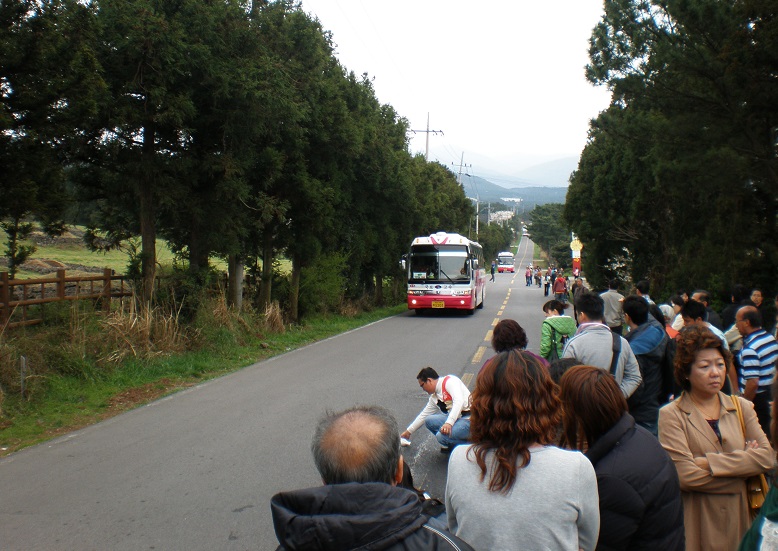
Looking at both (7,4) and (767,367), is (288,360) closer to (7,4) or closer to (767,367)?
(7,4)

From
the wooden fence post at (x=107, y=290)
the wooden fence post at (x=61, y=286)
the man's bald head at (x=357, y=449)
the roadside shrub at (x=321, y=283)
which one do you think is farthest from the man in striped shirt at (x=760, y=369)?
the roadside shrub at (x=321, y=283)

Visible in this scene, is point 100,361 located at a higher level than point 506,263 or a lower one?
higher

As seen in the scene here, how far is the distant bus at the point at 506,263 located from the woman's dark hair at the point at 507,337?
304ft

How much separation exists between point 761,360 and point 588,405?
353 centimetres

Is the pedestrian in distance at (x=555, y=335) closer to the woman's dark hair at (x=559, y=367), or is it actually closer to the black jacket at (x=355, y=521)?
the woman's dark hair at (x=559, y=367)

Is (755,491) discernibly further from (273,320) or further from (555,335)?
(273,320)

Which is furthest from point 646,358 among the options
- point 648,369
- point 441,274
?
point 441,274

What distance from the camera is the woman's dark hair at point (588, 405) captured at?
10.3 ft

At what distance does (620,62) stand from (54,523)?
15.3 m

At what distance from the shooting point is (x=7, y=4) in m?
9.62

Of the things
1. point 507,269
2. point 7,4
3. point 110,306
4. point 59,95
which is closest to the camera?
point 7,4

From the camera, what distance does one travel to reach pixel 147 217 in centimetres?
1521

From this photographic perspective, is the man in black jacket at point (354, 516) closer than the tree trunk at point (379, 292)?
Yes

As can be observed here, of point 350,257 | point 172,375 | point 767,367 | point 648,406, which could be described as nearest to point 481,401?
point 648,406
